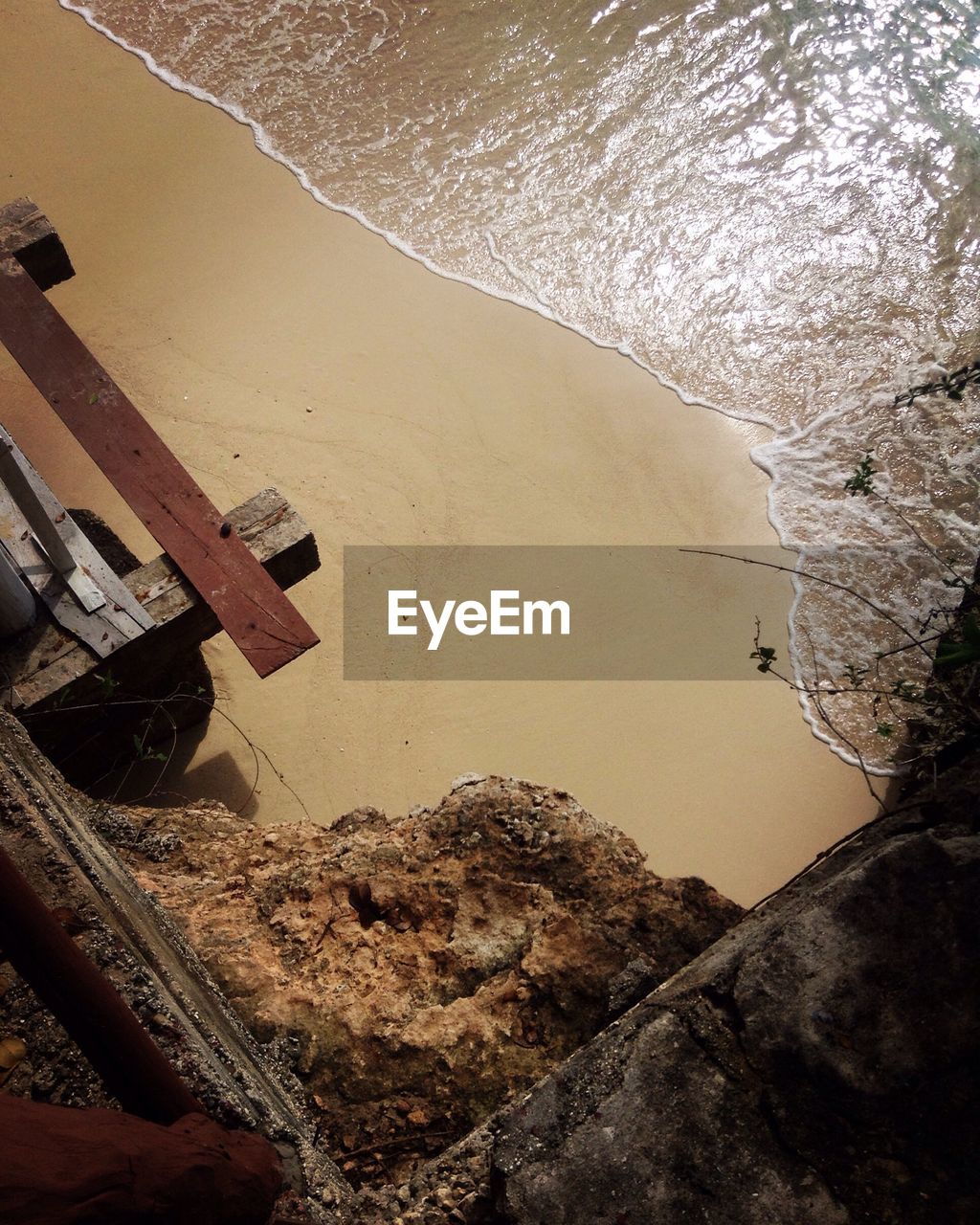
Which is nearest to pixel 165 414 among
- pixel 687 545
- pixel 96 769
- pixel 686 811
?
pixel 96 769

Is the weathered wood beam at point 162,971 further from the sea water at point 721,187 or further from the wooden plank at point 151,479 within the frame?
the sea water at point 721,187

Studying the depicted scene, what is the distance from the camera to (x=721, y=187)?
6254 mm

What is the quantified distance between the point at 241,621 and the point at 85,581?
0.53m

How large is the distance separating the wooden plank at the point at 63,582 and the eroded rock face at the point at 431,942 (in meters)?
0.74

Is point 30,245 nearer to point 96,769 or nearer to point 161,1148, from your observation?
point 96,769

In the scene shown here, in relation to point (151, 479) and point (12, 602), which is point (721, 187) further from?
point (12, 602)

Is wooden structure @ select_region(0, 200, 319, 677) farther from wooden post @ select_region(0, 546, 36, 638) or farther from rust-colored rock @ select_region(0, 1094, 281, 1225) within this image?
rust-colored rock @ select_region(0, 1094, 281, 1225)

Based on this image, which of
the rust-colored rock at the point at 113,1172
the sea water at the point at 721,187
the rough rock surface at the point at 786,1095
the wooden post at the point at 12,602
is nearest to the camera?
the rust-colored rock at the point at 113,1172

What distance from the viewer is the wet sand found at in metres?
4.45

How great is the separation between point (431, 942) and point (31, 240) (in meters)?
3.15

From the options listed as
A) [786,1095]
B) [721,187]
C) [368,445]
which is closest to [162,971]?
[786,1095]

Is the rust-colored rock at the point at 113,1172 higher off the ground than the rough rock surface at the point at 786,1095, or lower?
higher

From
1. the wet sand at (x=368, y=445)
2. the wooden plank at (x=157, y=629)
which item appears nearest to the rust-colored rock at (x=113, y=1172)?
the wooden plank at (x=157, y=629)

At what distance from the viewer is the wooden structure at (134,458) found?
3367 mm
